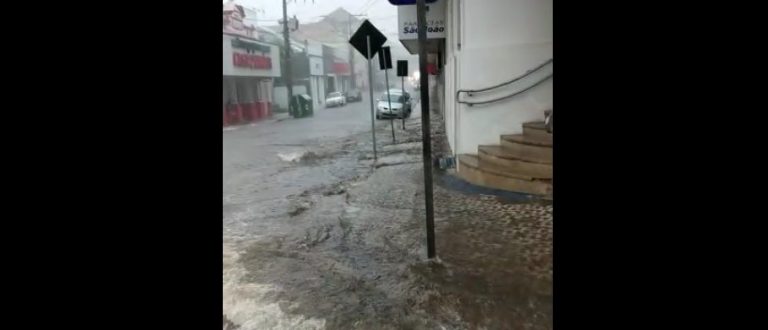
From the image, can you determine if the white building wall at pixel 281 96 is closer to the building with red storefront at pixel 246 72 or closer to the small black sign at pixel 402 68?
the building with red storefront at pixel 246 72

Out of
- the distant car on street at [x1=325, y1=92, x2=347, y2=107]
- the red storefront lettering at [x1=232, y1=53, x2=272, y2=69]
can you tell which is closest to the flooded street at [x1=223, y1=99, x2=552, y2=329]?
the red storefront lettering at [x1=232, y1=53, x2=272, y2=69]

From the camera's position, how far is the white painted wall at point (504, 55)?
7.10 metres

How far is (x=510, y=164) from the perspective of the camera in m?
6.68

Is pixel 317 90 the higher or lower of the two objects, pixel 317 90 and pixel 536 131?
the higher

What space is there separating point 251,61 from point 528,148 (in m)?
25.1

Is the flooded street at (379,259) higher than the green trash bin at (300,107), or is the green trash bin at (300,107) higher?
the green trash bin at (300,107)

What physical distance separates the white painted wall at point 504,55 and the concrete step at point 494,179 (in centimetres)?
49

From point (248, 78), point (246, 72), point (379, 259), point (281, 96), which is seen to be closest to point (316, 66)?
point (281, 96)

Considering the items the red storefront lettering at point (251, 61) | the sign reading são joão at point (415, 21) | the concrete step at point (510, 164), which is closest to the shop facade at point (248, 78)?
the red storefront lettering at point (251, 61)

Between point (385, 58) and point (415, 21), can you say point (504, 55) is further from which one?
point (415, 21)

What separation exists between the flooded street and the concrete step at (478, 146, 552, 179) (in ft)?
2.13
